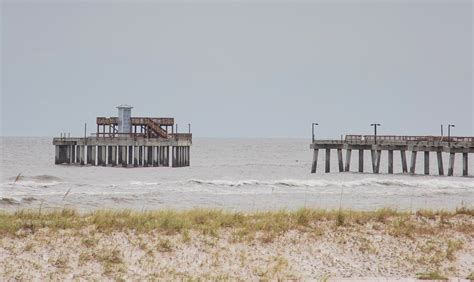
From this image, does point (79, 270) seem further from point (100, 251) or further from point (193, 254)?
point (193, 254)

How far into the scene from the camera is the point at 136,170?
59.2 m

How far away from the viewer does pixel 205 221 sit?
54.3 ft

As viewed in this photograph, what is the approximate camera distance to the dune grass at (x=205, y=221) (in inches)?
611

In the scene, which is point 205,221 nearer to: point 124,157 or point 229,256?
point 229,256

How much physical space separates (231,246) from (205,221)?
1.99 m

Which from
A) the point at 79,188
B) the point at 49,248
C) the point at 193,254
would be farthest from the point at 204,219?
the point at 79,188

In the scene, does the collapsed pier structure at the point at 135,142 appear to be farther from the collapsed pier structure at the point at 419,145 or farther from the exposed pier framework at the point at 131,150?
the collapsed pier structure at the point at 419,145

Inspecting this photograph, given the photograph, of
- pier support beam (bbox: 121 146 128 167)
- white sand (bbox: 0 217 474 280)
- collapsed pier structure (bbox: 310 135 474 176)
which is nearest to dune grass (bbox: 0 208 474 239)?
white sand (bbox: 0 217 474 280)

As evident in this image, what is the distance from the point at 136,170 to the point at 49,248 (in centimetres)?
4545

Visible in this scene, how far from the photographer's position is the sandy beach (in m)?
13.1

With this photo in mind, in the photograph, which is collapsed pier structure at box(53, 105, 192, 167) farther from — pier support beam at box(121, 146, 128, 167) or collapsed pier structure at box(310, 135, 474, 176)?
collapsed pier structure at box(310, 135, 474, 176)

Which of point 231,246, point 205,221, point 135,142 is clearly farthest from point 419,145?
point 231,246

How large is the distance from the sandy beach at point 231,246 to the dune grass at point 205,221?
0.09 ft

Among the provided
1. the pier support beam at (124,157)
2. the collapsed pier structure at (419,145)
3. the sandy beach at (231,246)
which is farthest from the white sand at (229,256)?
the pier support beam at (124,157)
